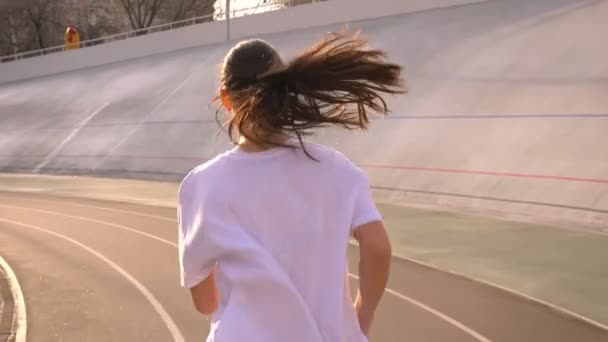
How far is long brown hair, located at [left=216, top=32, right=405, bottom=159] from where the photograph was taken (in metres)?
1.86

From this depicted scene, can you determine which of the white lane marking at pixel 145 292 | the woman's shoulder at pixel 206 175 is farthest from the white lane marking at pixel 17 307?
the woman's shoulder at pixel 206 175

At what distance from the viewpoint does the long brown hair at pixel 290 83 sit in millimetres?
1858

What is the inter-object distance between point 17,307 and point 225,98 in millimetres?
7986

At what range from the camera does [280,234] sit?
1787mm

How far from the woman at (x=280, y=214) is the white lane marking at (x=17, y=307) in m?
6.40

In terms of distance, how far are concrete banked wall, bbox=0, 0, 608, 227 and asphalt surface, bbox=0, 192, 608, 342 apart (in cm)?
687

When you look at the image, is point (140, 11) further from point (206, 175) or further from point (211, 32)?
point (206, 175)

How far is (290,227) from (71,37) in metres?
54.7

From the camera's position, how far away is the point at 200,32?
4206cm

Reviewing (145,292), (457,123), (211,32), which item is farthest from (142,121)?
(145,292)

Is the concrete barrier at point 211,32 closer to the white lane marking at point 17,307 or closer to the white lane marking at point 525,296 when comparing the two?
the white lane marking at point 525,296

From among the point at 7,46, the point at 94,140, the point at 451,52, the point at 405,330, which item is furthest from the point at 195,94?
the point at 7,46

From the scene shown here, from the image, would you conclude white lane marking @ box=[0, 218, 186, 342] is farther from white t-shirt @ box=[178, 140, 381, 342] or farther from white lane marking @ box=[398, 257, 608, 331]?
white t-shirt @ box=[178, 140, 381, 342]

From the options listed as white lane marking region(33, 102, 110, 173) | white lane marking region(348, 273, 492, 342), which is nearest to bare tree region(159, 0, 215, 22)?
white lane marking region(33, 102, 110, 173)
